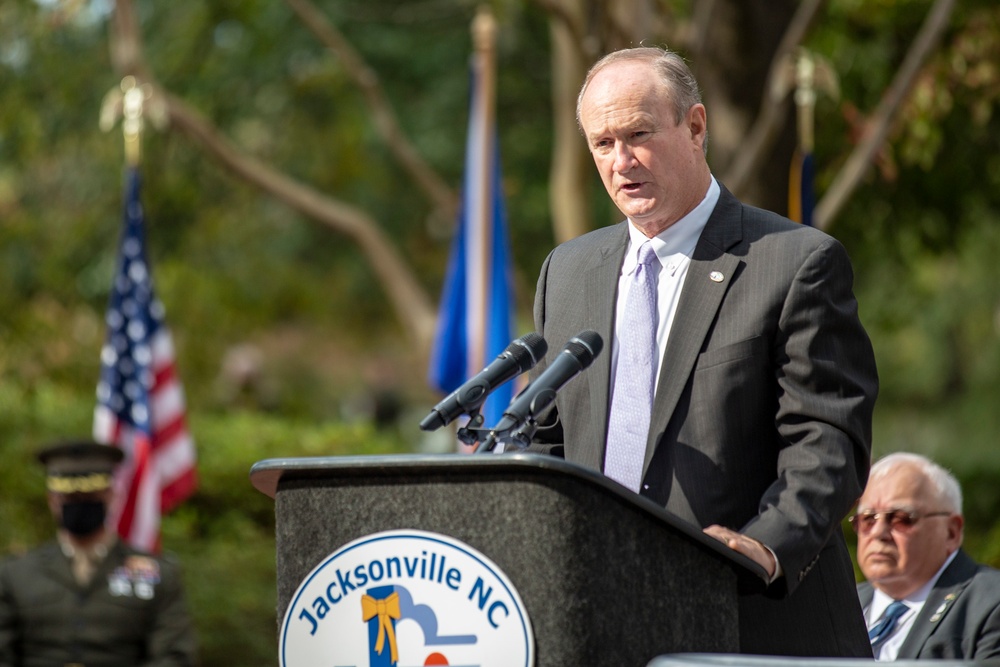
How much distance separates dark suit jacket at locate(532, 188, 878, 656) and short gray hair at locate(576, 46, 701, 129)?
0.87 ft

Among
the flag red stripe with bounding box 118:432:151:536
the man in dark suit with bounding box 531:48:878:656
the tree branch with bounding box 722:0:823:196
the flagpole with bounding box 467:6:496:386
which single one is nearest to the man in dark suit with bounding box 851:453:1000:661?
the man in dark suit with bounding box 531:48:878:656

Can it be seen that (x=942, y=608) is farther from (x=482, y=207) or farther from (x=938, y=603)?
(x=482, y=207)

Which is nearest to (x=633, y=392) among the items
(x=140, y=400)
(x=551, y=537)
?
(x=551, y=537)

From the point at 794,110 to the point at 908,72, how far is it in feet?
2.18

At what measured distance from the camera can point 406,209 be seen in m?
14.8

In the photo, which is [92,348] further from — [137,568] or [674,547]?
[674,547]

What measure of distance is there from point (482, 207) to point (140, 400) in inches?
97.3

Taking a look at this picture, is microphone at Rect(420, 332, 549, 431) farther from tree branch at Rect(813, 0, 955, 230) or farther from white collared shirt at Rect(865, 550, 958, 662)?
tree branch at Rect(813, 0, 955, 230)

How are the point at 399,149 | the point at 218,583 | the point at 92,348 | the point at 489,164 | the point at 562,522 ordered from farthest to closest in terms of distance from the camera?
the point at 92,348 → the point at 218,583 → the point at 399,149 → the point at 489,164 → the point at 562,522

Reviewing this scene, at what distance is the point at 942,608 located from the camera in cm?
440

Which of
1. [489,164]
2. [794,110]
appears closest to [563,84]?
[489,164]

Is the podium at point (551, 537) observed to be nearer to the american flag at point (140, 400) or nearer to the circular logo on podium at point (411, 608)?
the circular logo on podium at point (411, 608)

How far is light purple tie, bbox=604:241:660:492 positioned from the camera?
2.65 metres

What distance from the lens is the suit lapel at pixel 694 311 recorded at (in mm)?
2604
